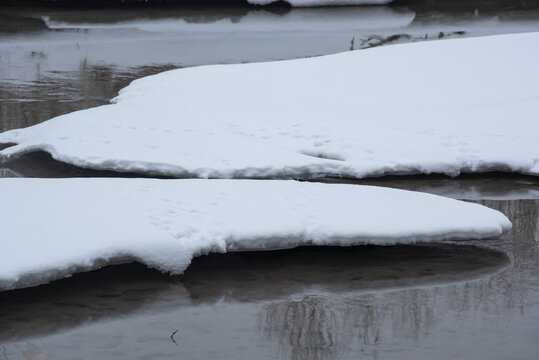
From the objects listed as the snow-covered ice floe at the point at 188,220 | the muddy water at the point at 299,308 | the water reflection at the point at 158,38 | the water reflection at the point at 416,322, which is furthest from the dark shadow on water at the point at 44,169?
the water reflection at the point at 416,322

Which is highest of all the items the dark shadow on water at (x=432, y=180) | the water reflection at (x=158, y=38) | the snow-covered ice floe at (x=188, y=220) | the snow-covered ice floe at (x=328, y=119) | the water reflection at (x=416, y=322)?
the water reflection at (x=158, y=38)

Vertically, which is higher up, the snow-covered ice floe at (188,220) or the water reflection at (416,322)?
the snow-covered ice floe at (188,220)

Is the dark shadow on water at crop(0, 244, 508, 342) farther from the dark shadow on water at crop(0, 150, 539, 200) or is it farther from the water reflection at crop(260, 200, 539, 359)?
the dark shadow on water at crop(0, 150, 539, 200)

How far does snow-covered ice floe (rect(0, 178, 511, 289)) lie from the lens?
3.13 metres

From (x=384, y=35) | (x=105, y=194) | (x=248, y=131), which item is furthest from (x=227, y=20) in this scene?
(x=105, y=194)

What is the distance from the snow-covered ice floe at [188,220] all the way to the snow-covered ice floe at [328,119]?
35.9 inches

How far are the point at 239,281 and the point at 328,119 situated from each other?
2.99 meters

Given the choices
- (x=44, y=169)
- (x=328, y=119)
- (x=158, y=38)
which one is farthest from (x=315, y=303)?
(x=158, y=38)

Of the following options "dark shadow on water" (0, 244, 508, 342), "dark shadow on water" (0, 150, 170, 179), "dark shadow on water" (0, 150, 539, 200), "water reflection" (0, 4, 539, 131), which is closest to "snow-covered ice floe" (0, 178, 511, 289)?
"dark shadow on water" (0, 244, 508, 342)

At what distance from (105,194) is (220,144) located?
172 cm

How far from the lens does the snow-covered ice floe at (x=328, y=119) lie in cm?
512

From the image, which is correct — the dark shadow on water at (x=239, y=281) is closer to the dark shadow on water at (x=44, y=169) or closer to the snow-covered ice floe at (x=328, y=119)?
the snow-covered ice floe at (x=328, y=119)

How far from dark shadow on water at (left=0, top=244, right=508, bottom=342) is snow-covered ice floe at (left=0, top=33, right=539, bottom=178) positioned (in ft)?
4.36

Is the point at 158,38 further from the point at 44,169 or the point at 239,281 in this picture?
the point at 239,281
